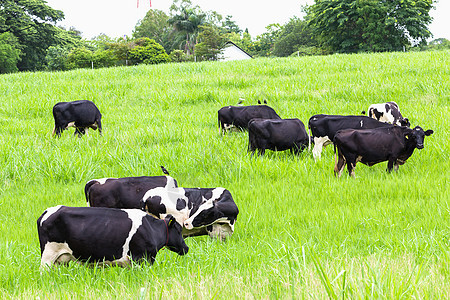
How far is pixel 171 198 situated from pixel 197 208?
1.06 feet

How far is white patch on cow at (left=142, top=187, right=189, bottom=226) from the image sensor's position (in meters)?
4.43

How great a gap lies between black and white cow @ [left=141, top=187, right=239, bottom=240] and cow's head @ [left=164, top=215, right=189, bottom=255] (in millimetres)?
471

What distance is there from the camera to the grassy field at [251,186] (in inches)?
104

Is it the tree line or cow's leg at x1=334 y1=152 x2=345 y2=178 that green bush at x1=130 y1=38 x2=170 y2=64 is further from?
cow's leg at x1=334 y1=152 x2=345 y2=178

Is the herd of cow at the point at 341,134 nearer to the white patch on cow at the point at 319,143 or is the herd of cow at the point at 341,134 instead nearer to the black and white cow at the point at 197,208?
the white patch on cow at the point at 319,143

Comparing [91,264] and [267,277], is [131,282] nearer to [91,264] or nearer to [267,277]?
[91,264]

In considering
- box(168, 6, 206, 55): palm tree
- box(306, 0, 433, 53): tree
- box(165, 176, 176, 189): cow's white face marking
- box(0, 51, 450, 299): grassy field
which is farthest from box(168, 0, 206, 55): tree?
box(165, 176, 176, 189): cow's white face marking

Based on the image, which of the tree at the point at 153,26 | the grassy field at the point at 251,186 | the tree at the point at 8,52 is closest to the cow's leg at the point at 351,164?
the grassy field at the point at 251,186

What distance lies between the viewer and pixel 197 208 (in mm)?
4418

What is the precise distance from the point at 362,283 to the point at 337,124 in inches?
211

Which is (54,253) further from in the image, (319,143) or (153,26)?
(153,26)

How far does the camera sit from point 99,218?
3551 millimetres

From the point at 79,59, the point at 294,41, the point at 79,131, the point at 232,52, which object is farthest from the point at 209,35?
the point at 79,131

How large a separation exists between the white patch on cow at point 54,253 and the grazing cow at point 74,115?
21.1ft
